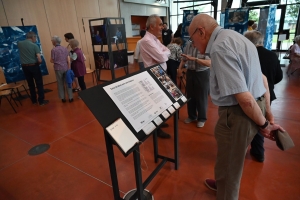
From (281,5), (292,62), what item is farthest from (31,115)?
(281,5)

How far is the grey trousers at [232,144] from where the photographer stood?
4.21ft

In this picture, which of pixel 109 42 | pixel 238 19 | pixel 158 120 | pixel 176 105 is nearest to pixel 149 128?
pixel 158 120

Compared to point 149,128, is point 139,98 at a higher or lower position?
higher

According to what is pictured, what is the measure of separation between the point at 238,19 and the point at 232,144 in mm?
5191

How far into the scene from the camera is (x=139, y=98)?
1.46m

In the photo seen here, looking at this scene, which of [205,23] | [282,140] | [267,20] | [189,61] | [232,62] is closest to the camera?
Result: [232,62]

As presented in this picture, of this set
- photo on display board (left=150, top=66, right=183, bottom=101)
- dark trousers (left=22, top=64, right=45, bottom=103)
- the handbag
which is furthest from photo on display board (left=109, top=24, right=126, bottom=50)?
the handbag

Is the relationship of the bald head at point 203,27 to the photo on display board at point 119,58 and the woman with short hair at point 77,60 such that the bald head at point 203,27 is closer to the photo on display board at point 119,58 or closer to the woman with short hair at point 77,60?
the woman with short hair at point 77,60

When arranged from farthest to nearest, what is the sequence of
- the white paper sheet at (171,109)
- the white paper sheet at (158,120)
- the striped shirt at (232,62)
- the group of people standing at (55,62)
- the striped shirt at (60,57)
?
1. the striped shirt at (60,57)
2. the group of people standing at (55,62)
3. the white paper sheet at (171,109)
4. the white paper sheet at (158,120)
5. the striped shirt at (232,62)

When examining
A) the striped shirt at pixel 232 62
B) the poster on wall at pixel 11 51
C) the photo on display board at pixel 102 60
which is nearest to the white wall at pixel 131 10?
the photo on display board at pixel 102 60

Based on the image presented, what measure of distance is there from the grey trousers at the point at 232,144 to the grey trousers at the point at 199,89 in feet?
5.05

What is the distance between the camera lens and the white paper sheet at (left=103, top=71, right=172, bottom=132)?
1309mm

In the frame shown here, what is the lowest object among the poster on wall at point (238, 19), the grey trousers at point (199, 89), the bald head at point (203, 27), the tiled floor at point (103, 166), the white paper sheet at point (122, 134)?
the tiled floor at point (103, 166)

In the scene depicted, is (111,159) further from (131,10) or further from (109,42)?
(131,10)
